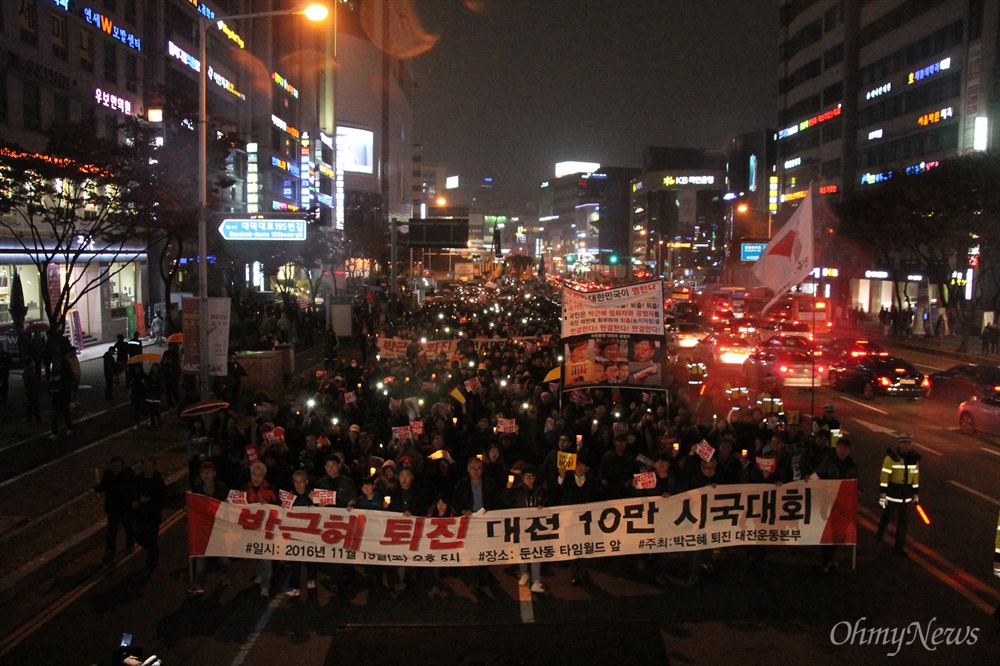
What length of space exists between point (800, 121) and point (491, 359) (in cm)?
7089

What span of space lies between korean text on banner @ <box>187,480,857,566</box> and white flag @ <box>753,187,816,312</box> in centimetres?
601

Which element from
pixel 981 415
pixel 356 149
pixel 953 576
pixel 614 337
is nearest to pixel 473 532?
pixel 953 576

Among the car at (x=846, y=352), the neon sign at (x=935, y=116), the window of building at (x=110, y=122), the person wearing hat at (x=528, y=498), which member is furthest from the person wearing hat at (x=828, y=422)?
the neon sign at (x=935, y=116)

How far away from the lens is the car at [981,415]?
1847 centimetres

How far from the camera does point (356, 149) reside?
11406cm

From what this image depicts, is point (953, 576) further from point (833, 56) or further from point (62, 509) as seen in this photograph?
point (833, 56)

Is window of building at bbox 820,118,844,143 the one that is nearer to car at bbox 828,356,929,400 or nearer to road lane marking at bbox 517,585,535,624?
car at bbox 828,356,929,400

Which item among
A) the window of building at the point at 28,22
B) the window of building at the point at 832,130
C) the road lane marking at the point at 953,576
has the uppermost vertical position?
the window of building at the point at 832,130

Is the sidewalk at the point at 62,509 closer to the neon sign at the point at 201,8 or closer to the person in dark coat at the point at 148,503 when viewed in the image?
the person in dark coat at the point at 148,503

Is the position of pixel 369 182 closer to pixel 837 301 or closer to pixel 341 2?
pixel 341 2

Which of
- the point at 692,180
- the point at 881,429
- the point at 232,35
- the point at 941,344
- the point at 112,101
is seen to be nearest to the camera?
the point at 881,429

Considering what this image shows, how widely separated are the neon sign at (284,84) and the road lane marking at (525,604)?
2477 inches

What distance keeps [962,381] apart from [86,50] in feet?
112

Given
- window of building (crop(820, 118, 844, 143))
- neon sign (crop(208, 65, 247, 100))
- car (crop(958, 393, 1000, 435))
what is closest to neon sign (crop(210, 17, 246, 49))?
neon sign (crop(208, 65, 247, 100))
